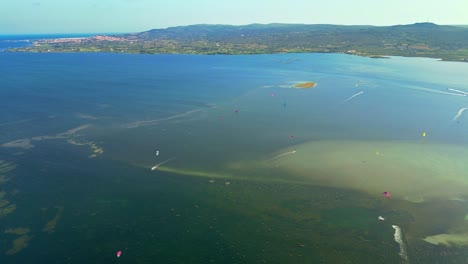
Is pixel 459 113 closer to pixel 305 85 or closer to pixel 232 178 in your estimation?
pixel 305 85

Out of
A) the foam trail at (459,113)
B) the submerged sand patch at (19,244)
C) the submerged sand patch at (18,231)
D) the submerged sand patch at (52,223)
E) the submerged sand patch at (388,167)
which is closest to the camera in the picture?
the submerged sand patch at (19,244)

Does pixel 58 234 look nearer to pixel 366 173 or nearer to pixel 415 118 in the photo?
pixel 366 173

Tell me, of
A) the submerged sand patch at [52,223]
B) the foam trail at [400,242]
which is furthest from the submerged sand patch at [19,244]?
the foam trail at [400,242]

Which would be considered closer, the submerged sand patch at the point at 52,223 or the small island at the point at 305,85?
the submerged sand patch at the point at 52,223

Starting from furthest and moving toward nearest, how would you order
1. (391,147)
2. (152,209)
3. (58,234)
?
(391,147)
(152,209)
(58,234)

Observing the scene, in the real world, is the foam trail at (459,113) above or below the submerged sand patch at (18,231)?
above

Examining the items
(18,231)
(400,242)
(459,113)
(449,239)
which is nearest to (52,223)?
(18,231)

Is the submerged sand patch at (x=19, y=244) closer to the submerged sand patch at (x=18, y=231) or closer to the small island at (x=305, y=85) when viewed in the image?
the submerged sand patch at (x=18, y=231)

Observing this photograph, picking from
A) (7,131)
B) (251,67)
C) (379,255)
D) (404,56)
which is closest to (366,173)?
(379,255)
